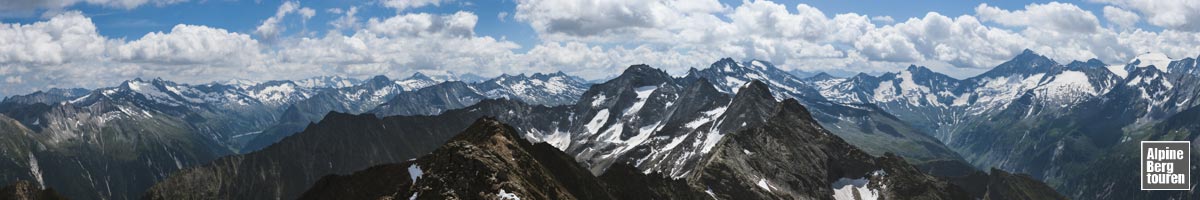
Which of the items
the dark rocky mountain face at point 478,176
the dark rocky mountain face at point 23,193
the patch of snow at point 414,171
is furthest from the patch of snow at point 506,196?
the dark rocky mountain face at point 23,193

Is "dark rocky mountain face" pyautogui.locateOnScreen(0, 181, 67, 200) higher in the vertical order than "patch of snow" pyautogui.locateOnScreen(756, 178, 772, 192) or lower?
lower

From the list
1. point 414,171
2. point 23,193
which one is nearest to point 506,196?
point 414,171

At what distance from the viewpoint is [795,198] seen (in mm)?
194750

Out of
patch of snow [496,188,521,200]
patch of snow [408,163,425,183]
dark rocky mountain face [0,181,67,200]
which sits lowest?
dark rocky mountain face [0,181,67,200]

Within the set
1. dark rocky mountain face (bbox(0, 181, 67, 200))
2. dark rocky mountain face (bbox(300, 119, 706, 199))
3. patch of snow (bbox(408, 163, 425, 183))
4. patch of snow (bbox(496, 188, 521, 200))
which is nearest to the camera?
patch of snow (bbox(496, 188, 521, 200))

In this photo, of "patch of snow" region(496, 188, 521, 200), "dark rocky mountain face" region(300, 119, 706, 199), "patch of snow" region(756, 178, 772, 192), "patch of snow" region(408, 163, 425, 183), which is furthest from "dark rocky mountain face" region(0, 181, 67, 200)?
"patch of snow" region(756, 178, 772, 192)

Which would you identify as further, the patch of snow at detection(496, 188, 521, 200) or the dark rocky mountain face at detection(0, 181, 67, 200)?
the dark rocky mountain face at detection(0, 181, 67, 200)

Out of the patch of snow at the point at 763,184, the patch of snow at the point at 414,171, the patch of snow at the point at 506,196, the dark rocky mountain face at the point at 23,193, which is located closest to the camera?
the patch of snow at the point at 506,196

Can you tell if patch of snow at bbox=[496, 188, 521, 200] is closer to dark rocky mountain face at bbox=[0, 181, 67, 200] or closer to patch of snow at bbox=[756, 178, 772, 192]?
dark rocky mountain face at bbox=[0, 181, 67, 200]

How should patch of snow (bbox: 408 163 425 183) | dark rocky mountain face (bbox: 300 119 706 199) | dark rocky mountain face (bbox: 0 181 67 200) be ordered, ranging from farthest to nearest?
dark rocky mountain face (bbox: 0 181 67 200), patch of snow (bbox: 408 163 425 183), dark rocky mountain face (bbox: 300 119 706 199)

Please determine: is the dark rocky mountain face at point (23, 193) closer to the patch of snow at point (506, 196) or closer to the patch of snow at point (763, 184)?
the patch of snow at point (506, 196)

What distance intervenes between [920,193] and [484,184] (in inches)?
6065

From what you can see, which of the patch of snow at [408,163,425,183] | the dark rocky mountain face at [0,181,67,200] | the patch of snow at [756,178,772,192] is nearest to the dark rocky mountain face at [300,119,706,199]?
the patch of snow at [408,163,425,183]

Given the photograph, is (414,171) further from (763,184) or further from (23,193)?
(763,184)
